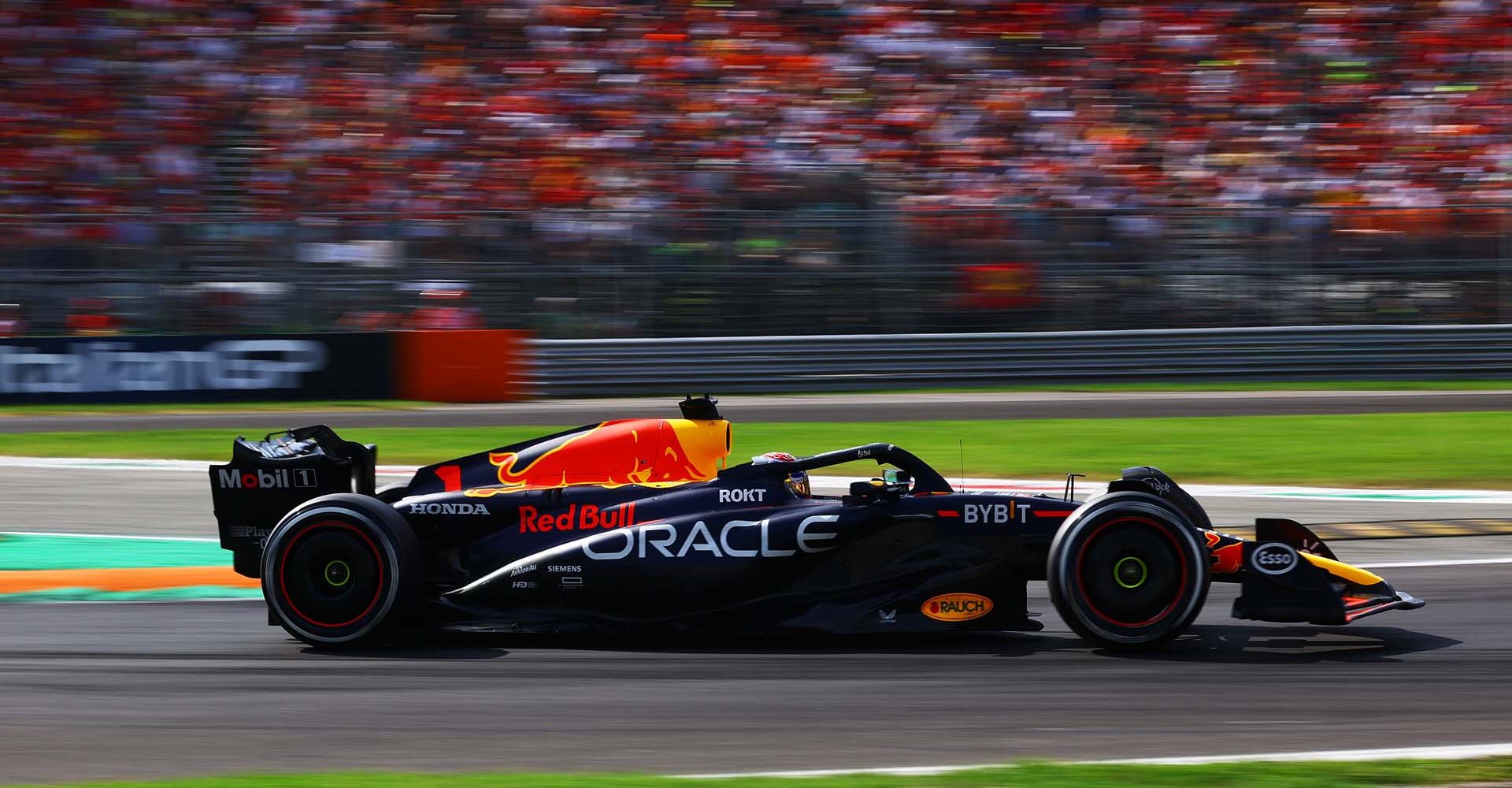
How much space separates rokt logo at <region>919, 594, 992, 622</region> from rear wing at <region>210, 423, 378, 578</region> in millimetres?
2351

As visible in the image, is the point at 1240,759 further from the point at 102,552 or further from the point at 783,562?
the point at 102,552

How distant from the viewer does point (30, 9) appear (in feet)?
61.3

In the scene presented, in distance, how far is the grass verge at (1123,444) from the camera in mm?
11219

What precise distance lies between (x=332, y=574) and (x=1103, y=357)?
12.0 meters

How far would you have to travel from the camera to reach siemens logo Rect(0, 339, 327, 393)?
15711 mm

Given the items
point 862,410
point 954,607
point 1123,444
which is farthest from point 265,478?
point 862,410

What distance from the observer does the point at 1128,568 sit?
5.77 m

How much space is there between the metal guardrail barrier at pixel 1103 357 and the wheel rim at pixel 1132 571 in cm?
1075

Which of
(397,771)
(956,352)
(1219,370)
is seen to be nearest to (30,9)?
(956,352)

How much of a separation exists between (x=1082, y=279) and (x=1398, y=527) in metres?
8.11

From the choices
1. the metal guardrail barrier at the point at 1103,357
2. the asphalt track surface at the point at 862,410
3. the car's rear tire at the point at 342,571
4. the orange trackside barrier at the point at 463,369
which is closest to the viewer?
the car's rear tire at the point at 342,571

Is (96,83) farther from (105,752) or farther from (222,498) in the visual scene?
(105,752)

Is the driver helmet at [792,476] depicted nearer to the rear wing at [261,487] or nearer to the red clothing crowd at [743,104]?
the rear wing at [261,487]

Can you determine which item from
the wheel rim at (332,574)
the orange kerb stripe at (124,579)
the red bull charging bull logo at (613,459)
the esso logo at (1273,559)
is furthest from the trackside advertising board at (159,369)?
the esso logo at (1273,559)
